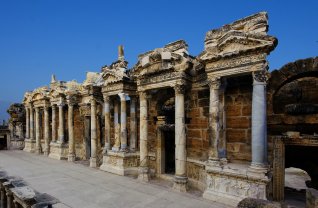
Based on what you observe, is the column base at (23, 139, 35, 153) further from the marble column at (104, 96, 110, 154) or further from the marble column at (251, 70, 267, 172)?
the marble column at (251, 70, 267, 172)

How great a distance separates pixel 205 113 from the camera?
378 inches

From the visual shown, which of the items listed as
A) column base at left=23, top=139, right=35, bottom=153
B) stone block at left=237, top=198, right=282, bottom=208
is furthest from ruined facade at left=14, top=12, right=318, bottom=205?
column base at left=23, top=139, right=35, bottom=153

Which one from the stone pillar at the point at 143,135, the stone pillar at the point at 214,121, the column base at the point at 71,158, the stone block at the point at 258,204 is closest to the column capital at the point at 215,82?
the stone pillar at the point at 214,121

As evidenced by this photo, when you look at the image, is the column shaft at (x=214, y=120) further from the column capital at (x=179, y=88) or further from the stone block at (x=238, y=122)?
the column capital at (x=179, y=88)

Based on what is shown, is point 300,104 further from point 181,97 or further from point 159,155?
point 159,155

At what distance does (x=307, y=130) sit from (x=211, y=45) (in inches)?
180

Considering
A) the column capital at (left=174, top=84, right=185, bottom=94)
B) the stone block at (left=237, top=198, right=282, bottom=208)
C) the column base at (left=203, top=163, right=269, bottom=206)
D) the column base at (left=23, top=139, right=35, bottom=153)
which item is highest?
the column capital at (left=174, top=84, right=185, bottom=94)

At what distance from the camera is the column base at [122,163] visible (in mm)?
11773

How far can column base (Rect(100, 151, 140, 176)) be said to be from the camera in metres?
11.8

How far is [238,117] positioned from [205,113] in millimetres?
1522

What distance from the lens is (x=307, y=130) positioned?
7812 millimetres

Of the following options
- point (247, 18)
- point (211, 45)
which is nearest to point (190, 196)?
point (211, 45)

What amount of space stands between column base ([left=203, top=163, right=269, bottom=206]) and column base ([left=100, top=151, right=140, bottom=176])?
498 centimetres

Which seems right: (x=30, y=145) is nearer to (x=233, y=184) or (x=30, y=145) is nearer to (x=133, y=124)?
(x=133, y=124)
